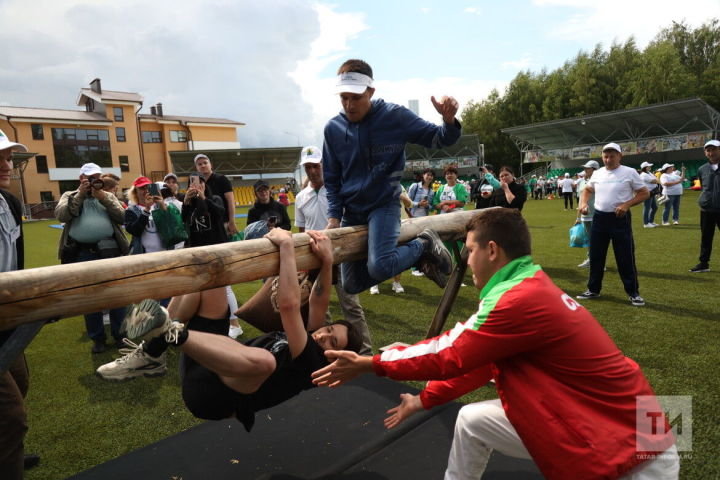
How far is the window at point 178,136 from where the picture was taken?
49.6m

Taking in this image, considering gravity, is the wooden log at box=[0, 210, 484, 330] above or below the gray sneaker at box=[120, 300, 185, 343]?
above

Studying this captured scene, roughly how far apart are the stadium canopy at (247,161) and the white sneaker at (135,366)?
150ft

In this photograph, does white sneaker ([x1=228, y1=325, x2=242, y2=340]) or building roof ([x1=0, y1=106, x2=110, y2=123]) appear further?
building roof ([x1=0, y1=106, x2=110, y2=123])

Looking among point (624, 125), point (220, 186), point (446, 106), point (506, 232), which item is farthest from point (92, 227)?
point (624, 125)

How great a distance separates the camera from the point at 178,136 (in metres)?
50.1

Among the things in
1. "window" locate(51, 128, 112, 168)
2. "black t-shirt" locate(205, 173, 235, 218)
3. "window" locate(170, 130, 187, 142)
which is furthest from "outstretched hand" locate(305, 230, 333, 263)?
"window" locate(170, 130, 187, 142)

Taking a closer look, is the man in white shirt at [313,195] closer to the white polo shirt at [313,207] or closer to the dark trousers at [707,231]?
the white polo shirt at [313,207]

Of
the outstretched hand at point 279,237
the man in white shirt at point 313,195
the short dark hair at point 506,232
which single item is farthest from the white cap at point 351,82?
the man in white shirt at point 313,195

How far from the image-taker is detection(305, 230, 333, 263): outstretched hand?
2719 millimetres

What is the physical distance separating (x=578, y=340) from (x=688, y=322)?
4.59 metres

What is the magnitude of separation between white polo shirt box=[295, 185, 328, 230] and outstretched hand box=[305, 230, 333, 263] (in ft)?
8.61

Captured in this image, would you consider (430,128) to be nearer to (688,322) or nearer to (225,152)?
(688,322)

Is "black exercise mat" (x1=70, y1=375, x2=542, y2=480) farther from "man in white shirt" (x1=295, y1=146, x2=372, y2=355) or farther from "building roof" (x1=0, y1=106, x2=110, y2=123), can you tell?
"building roof" (x1=0, y1=106, x2=110, y2=123)

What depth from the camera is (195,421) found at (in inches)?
145
